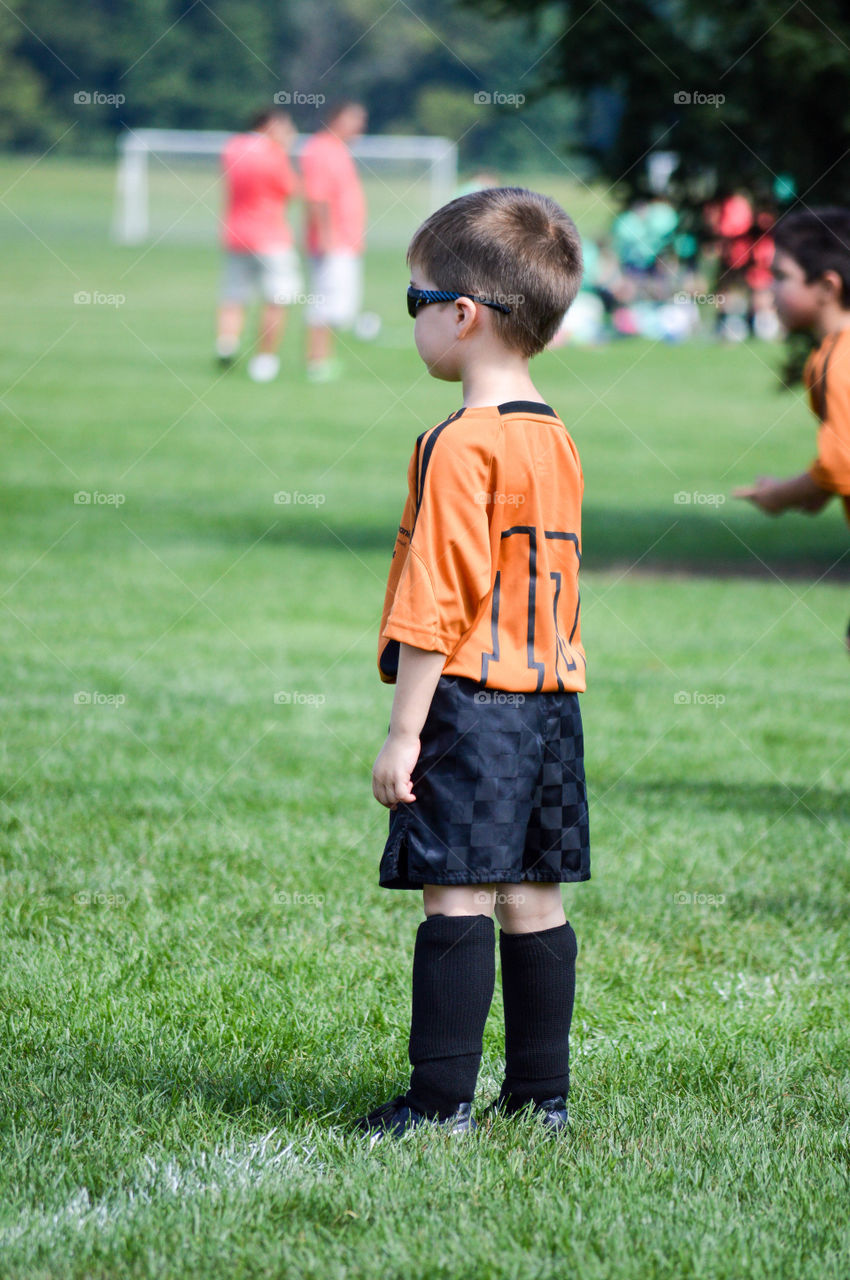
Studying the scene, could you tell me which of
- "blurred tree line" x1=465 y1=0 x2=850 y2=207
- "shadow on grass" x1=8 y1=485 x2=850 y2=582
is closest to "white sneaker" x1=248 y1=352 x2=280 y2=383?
"shadow on grass" x1=8 y1=485 x2=850 y2=582

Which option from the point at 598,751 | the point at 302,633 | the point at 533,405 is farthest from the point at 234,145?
the point at 533,405

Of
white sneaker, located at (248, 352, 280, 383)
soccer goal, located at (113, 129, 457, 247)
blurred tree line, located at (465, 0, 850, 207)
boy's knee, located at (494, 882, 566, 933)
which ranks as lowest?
boy's knee, located at (494, 882, 566, 933)

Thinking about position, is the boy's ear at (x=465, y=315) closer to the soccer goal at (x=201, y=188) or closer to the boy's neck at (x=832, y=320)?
the boy's neck at (x=832, y=320)

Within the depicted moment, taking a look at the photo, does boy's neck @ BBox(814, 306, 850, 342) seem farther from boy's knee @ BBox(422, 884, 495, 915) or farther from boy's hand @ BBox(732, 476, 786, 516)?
boy's knee @ BBox(422, 884, 495, 915)

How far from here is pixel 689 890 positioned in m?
4.50

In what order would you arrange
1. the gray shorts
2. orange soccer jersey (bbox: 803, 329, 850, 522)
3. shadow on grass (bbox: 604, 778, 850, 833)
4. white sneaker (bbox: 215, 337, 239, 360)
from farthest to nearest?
white sneaker (bbox: 215, 337, 239, 360), the gray shorts, shadow on grass (bbox: 604, 778, 850, 833), orange soccer jersey (bbox: 803, 329, 850, 522)

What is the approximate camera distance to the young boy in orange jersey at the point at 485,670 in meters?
2.65

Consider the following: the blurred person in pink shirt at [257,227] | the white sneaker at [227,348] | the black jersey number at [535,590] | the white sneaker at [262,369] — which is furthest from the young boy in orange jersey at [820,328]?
the white sneaker at [262,369]

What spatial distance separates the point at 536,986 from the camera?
2.85m

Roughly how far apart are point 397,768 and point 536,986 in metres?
0.51

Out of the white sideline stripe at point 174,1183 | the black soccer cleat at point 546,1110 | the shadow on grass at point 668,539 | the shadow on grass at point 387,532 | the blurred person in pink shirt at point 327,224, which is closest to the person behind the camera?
the white sideline stripe at point 174,1183

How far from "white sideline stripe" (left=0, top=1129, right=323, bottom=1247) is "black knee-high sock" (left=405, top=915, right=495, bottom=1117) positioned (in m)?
0.24

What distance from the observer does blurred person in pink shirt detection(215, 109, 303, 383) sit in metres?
17.0

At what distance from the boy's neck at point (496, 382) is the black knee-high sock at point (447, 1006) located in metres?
0.89
